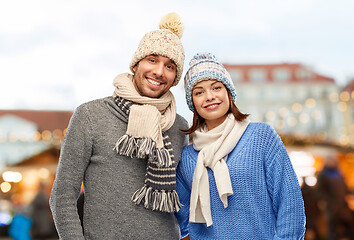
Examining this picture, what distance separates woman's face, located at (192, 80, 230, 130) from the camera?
1592mm

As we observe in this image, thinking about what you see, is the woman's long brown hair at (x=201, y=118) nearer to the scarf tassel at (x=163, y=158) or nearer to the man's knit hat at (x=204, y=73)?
the man's knit hat at (x=204, y=73)

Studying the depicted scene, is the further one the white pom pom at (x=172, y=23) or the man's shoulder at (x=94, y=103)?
the white pom pom at (x=172, y=23)

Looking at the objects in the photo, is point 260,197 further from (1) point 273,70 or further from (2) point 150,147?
(1) point 273,70

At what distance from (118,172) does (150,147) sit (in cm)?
18

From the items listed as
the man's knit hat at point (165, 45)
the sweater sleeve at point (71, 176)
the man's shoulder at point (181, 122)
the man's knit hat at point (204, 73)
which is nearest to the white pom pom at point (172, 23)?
the man's knit hat at point (165, 45)

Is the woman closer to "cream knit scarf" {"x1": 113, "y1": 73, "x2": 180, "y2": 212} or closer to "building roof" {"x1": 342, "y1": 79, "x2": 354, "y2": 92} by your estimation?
"cream knit scarf" {"x1": 113, "y1": 73, "x2": 180, "y2": 212}

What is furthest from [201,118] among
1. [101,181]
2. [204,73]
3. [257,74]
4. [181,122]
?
[257,74]

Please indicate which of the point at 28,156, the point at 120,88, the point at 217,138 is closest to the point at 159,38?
the point at 120,88

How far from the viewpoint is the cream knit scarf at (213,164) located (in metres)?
1.46

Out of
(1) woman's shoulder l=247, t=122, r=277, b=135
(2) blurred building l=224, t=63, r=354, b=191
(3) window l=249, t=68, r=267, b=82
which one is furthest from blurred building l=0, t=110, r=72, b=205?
(3) window l=249, t=68, r=267, b=82

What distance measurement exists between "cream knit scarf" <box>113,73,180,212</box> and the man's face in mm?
59

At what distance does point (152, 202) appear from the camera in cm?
143

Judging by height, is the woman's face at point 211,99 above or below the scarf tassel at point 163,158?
above

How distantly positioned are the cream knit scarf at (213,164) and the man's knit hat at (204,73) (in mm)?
184
